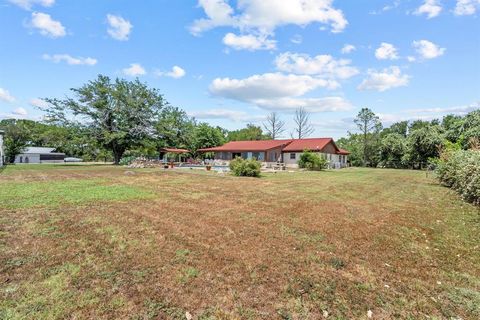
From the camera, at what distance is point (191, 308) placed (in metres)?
2.87

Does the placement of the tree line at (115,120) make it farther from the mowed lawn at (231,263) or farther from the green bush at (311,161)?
the mowed lawn at (231,263)

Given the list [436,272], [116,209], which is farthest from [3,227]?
[436,272]

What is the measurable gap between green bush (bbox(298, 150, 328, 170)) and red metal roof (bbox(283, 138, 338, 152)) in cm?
365

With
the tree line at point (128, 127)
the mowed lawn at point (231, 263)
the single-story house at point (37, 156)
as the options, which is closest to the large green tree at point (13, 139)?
the single-story house at point (37, 156)

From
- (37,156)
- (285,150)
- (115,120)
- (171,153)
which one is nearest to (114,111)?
(115,120)

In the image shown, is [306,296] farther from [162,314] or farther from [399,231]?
[399,231]

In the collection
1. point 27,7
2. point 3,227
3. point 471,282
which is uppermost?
point 27,7

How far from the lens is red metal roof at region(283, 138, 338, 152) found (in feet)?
101

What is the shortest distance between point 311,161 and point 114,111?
24.0 meters

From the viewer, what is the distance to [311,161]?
26.5 m

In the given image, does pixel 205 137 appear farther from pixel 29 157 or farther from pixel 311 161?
pixel 29 157

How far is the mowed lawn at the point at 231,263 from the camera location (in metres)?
2.92

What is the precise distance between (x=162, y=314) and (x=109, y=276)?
1.16 metres

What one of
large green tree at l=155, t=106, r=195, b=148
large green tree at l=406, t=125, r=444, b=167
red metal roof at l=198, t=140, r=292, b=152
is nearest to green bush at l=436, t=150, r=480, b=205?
red metal roof at l=198, t=140, r=292, b=152
